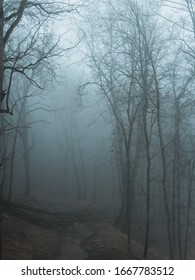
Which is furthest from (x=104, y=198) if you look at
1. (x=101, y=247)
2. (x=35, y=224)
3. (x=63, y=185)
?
(x=101, y=247)

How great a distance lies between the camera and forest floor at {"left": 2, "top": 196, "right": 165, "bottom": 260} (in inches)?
517

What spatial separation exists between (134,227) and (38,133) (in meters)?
26.9

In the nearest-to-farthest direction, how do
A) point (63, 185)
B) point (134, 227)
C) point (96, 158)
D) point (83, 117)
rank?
point (134, 227) < point (63, 185) < point (96, 158) < point (83, 117)

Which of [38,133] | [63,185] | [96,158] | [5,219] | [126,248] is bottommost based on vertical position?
[126,248]

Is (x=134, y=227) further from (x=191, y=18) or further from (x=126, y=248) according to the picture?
(x=191, y=18)

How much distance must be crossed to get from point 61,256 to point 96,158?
33137 millimetres

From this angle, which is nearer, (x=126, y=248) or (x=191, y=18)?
(x=191, y=18)

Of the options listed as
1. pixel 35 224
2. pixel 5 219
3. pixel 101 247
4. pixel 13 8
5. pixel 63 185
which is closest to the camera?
pixel 13 8

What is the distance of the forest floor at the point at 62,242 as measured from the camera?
13.1 m

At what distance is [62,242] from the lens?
1578 centimetres

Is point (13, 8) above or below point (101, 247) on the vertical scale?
above

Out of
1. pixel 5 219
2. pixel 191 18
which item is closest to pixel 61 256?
pixel 5 219

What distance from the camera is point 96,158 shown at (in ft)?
152
